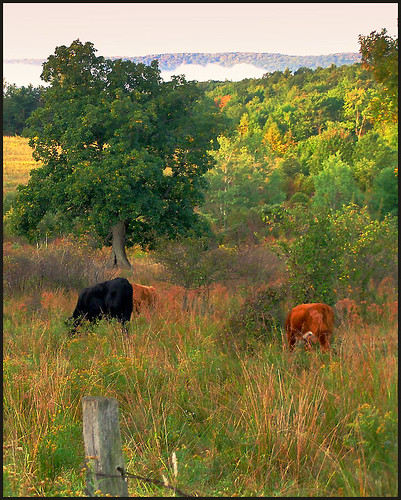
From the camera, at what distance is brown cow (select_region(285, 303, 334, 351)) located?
7043 mm

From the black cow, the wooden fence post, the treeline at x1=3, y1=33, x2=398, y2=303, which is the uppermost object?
the treeline at x1=3, y1=33, x2=398, y2=303

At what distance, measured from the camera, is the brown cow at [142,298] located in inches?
420

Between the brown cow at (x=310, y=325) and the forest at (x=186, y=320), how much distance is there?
0.61ft

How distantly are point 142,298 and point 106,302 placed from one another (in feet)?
5.78

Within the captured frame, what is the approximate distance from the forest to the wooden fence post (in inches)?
26.8

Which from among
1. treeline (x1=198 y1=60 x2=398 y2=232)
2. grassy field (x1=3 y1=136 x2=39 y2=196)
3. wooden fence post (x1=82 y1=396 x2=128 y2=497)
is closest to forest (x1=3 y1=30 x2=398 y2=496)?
wooden fence post (x1=82 y1=396 x2=128 y2=497)

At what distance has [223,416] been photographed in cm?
527

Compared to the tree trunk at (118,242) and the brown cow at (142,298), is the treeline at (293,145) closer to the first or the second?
the tree trunk at (118,242)

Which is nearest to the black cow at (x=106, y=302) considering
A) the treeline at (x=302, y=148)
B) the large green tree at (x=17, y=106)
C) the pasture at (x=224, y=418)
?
the pasture at (x=224, y=418)

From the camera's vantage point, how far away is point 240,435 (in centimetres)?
485

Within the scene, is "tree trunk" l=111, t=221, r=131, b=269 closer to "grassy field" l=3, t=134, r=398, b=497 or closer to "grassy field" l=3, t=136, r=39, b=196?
"grassy field" l=3, t=134, r=398, b=497

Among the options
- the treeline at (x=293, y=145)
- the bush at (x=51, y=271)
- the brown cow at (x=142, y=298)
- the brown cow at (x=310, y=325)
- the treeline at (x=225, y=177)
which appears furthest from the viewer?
the treeline at (x=293, y=145)

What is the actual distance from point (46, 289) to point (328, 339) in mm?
7660

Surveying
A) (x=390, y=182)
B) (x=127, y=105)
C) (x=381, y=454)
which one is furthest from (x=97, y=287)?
(x=127, y=105)
